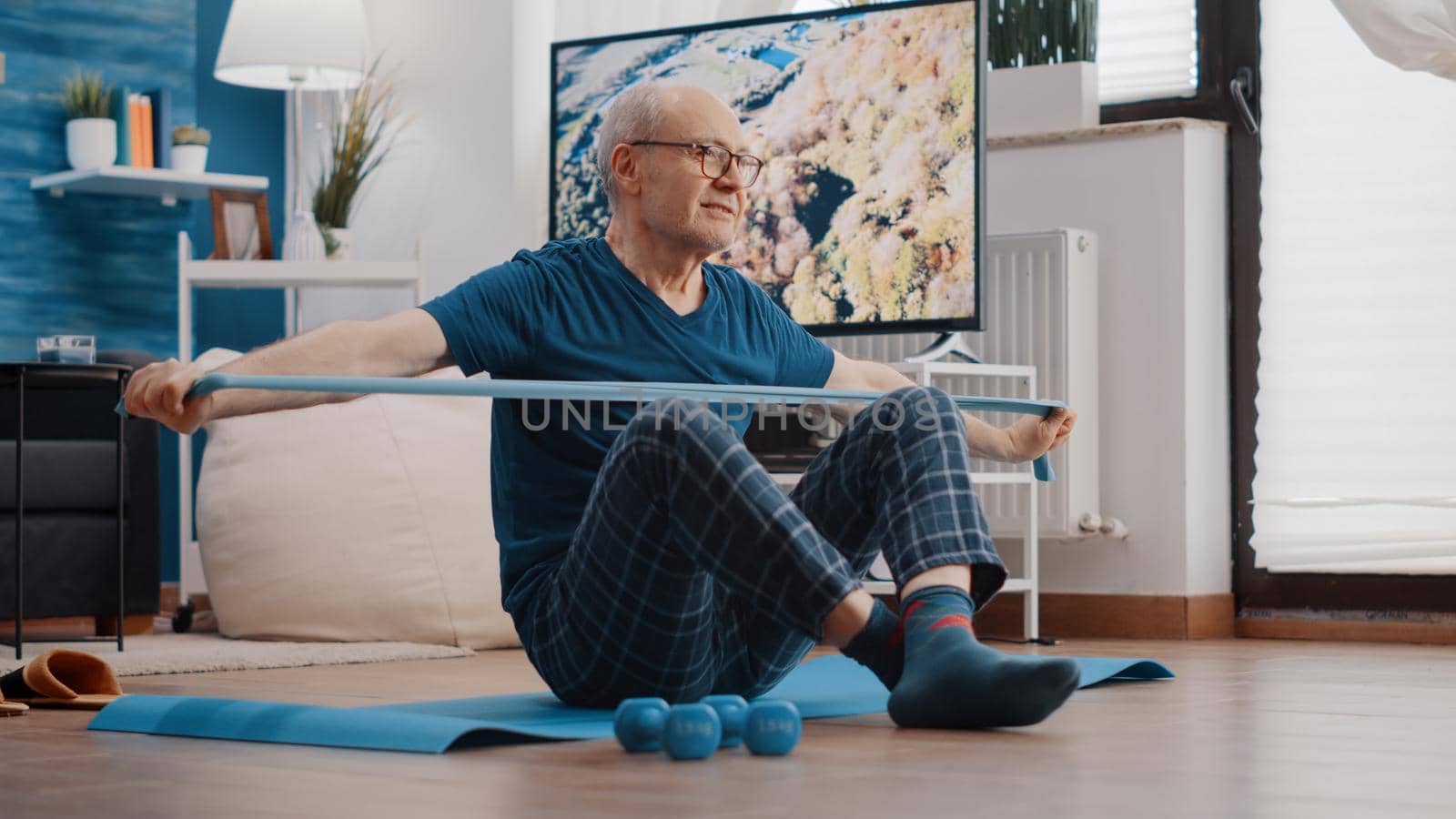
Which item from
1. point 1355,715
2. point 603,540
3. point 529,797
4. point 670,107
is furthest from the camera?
point 1355,715

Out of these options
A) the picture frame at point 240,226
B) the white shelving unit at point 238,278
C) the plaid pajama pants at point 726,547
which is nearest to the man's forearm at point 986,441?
the plaid pajama pants at point 726,547

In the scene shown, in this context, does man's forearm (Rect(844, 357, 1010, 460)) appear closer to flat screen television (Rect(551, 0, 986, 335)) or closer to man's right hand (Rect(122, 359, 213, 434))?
man's right hand (Rect(122, 359, 213, 434))

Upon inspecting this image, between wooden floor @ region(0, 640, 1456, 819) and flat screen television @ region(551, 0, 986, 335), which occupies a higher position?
flat screen television @ region(551, 0, 986, 335)

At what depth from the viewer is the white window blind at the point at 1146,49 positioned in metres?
4.68

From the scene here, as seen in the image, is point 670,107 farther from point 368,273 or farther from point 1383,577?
point 368,273

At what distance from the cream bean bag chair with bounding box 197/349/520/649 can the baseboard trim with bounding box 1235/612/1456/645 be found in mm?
1805

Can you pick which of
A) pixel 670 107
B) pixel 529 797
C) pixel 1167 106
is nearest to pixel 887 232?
pixel 1167 106

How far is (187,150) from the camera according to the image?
17.7 ft

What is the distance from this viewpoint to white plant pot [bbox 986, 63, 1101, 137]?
4625 millimetres

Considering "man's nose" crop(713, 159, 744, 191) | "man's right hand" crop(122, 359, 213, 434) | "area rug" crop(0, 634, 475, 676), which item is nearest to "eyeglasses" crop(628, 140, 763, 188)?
"man's nose" crop(713, 159, 744, 191)

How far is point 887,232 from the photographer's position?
164 inches

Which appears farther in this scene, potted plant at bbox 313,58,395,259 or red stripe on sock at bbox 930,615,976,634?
potted plant at bbox 313,58,395,259

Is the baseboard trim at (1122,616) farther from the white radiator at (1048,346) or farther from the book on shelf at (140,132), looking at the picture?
the book on shelf at (140,132)

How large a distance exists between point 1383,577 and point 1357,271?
727 mm
